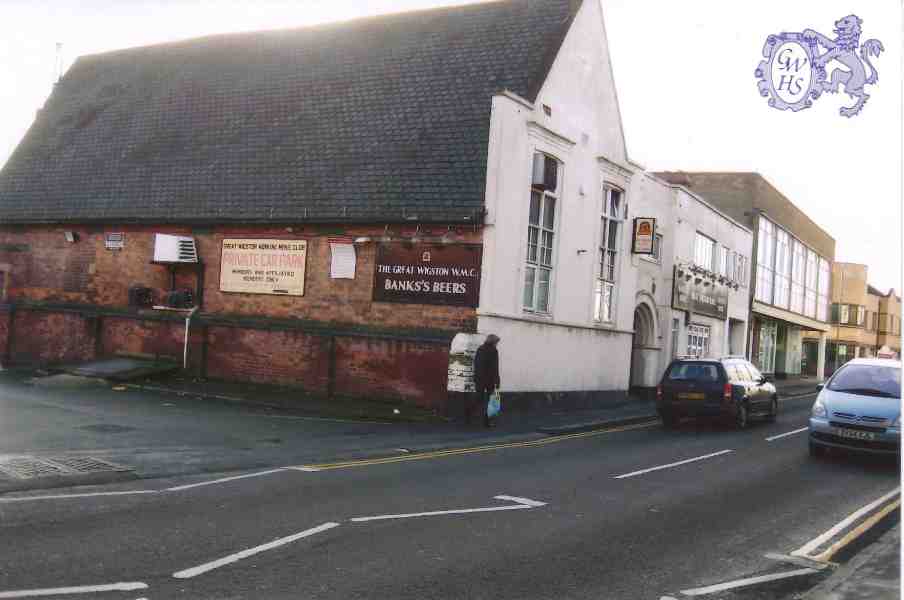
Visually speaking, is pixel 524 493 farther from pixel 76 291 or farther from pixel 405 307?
pixel 76 291

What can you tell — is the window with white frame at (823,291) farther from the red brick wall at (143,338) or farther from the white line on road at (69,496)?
the white line on road at (69,496)

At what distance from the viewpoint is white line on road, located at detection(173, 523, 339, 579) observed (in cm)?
631

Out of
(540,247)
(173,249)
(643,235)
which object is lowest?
(173,249)

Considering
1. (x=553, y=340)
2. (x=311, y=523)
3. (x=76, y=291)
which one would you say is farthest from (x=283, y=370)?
(x=311, y=523)

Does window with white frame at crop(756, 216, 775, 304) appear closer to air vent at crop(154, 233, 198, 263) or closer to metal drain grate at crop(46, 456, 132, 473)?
air vent at crop(154, 233, 198, 263)

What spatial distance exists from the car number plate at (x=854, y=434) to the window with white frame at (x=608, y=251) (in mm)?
10519

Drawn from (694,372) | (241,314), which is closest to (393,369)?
(241,314)

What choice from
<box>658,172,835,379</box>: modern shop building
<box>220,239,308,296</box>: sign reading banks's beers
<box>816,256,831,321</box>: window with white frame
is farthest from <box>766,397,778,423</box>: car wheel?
<box>816,256,831,321</box>: window with white frame

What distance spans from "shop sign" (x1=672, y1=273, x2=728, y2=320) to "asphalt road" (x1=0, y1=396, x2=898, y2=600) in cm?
1841

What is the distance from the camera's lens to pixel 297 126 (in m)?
23.6

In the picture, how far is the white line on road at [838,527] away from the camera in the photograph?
8141mm

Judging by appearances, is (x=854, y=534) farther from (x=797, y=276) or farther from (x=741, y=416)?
(x=797, y=276)

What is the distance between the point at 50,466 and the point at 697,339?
1128 inches

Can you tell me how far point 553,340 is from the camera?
22.0 metres
